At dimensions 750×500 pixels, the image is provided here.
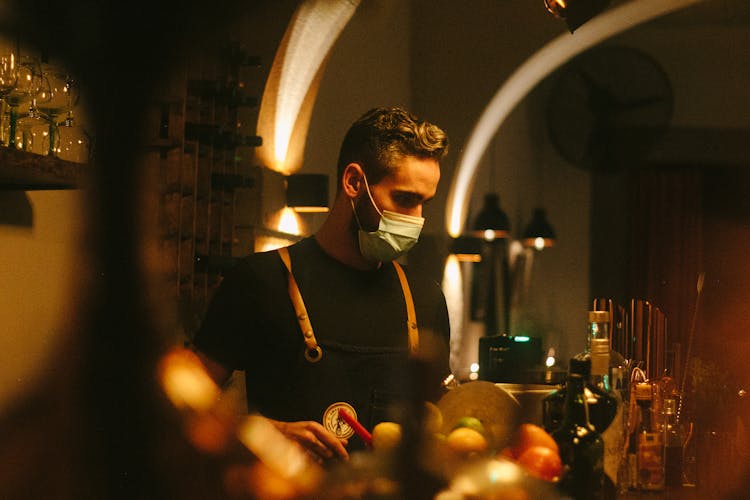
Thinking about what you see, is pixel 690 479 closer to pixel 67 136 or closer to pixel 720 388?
pixel 720 388

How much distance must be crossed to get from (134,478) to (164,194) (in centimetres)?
73

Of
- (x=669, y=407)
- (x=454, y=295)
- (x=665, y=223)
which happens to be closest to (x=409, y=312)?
(x=669, y=407)

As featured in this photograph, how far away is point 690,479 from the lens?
1.15m

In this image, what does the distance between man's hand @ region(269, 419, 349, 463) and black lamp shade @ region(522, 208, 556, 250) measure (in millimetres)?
3997

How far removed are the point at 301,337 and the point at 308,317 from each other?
4cm

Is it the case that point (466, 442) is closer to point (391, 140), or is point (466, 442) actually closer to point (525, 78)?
point (391, 140)

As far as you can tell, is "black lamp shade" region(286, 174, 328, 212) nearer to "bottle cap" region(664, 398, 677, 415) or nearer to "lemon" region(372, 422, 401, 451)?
"bottle cap" region(664, 398, 677, 415)

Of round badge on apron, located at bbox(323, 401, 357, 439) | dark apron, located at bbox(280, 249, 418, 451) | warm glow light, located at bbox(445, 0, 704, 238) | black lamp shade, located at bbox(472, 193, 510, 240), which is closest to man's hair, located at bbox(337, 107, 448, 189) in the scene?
dark apron, located at bbox(280, 249, 418, 451)

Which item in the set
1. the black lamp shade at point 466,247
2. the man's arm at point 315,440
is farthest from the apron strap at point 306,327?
the black lamp shade at point 466,247

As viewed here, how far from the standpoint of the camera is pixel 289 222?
278cm

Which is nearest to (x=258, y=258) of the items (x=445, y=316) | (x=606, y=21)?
(x=445, y=316)

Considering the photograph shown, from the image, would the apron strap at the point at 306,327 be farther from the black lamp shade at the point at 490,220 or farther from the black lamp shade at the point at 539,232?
the black lamp shade at the point at 539,232

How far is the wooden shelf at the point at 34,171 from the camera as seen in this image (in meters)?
1.27

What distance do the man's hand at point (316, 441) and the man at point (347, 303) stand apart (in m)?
0.30
